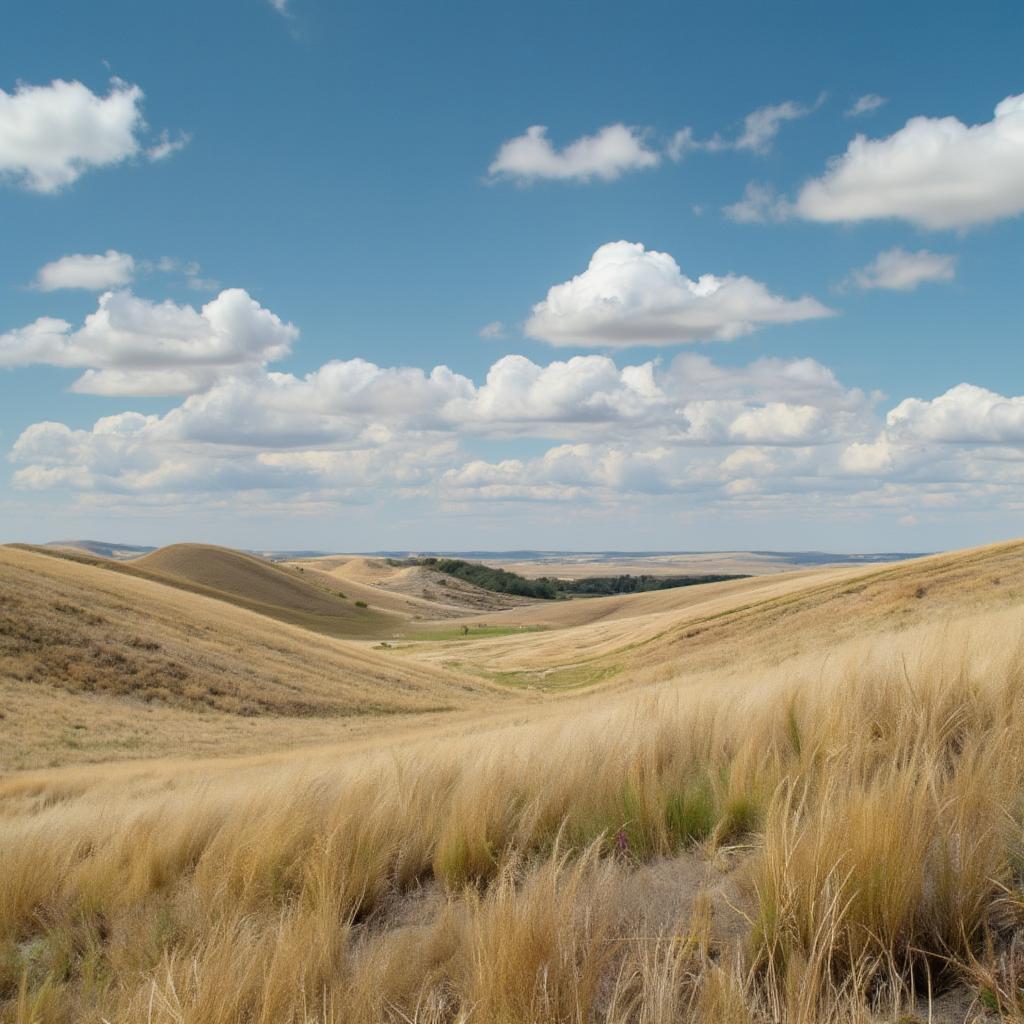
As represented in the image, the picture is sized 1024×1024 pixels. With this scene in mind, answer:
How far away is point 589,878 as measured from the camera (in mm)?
4016

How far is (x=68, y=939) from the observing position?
4.60 m

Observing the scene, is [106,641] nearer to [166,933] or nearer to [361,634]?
[166,933]

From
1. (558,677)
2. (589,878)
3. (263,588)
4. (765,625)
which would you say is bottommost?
(558,677)

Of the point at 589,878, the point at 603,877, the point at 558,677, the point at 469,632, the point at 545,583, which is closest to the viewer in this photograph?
the point at 603,877

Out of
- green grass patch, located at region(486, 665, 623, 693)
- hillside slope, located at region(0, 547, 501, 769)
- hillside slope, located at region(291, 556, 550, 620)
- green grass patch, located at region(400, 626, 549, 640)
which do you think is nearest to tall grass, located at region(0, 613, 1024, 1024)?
hillside slope, located at region(0, 547, 501, 769)

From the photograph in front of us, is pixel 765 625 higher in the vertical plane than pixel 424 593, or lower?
higher

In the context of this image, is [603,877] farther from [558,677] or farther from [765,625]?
[558,677]

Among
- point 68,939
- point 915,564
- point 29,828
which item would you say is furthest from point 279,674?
point 68,939

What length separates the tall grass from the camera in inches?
122

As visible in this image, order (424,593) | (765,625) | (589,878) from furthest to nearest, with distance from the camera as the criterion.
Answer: (424,593), (765,625), (589,878)

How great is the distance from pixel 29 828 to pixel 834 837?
671 cm

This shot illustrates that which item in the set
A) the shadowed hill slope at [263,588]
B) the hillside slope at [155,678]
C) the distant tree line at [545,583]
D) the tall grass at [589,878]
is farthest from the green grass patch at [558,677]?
the distant tree line at [545,583]

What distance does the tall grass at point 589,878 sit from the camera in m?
3.09

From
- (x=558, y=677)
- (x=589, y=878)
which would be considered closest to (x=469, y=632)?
(x=558, y=677)
